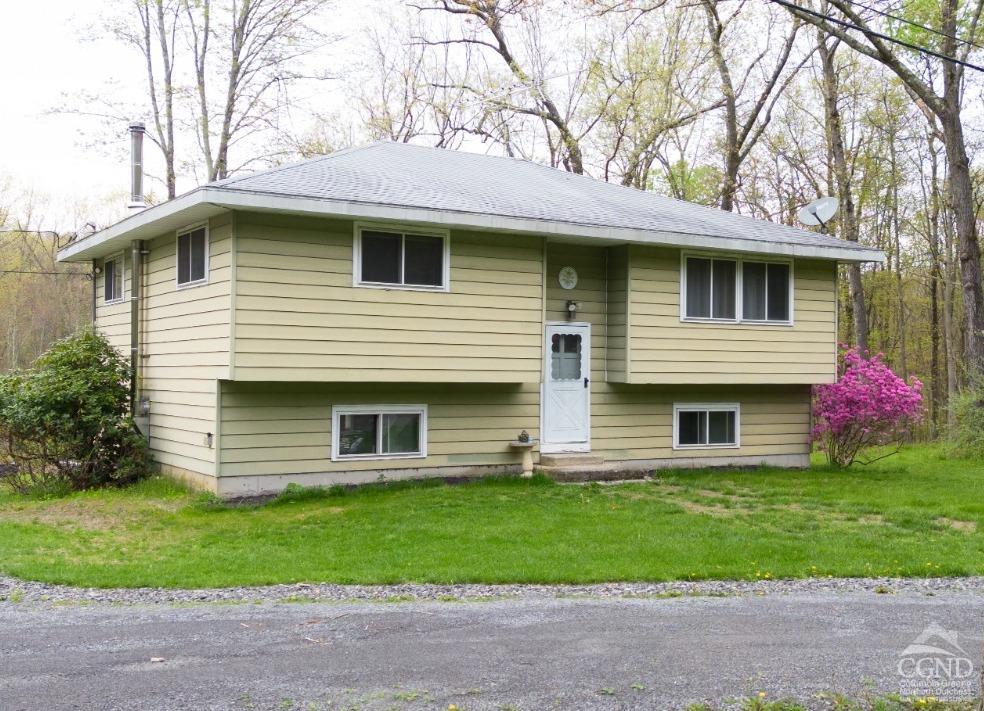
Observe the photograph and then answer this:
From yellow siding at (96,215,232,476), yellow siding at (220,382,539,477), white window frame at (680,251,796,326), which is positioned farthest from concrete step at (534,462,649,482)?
yellow siding at (96,215,232,476)

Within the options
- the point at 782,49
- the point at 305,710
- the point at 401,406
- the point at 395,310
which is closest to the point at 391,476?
the point at 401,406

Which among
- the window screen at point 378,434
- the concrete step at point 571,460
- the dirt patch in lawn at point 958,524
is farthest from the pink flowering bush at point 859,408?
the window screen at point 378,434

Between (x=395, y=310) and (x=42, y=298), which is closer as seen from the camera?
(x=395, y=310)

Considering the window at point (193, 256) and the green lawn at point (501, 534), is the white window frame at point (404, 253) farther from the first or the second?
the green lawn at point (501, 534)

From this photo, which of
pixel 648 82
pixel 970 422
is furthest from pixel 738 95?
pixel 970 422

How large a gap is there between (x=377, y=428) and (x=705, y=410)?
18.8 ft

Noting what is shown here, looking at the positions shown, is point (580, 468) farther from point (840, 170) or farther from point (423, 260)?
point (840, 170)

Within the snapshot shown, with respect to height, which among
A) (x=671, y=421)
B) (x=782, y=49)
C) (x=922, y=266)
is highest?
(x=782, y=49)

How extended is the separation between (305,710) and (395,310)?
7.60 metres

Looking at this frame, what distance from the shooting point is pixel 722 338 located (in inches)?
556

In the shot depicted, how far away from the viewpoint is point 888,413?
15.1 metres

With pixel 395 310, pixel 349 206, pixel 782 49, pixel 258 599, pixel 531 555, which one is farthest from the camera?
pixel 782 49

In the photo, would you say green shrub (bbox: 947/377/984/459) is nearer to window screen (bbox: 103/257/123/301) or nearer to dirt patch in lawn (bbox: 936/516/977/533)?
dirt patch in lawn (bbox: 936/516/977/533)

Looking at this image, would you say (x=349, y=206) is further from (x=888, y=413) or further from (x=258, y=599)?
(x=888, y=413)
